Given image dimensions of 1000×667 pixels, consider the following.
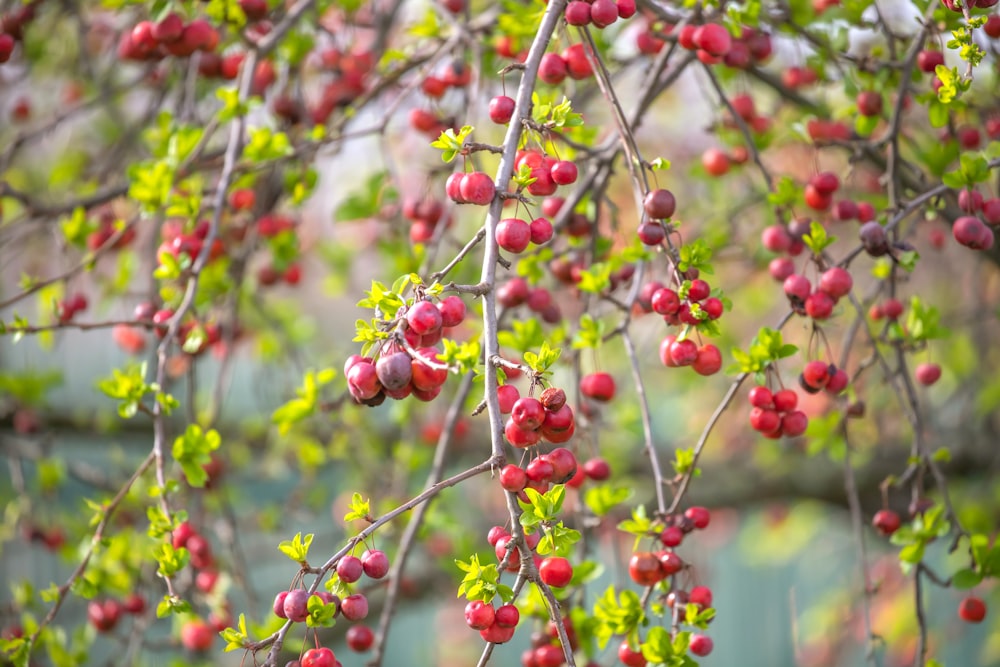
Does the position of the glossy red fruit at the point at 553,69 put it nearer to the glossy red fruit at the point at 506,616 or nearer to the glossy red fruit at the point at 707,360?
the glossy red fruit at the point at 707,360

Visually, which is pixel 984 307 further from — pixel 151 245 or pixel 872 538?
pixel 151 245

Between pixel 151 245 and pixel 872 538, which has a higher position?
pixel 151 245

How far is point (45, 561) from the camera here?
3816mm

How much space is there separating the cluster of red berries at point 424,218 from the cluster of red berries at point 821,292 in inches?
27.2

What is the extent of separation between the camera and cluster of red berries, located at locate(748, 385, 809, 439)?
51.3 inches

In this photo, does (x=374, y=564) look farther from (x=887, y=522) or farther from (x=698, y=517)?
(x=887, y=522)

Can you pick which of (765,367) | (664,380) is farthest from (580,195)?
(664,380)

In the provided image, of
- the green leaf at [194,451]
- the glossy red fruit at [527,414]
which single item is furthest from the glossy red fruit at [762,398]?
the green leaf at [194,451]

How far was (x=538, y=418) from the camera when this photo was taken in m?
0.96

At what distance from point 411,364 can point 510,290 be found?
57 cm

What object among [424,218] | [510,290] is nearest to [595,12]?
[510,290]

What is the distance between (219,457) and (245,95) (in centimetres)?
105

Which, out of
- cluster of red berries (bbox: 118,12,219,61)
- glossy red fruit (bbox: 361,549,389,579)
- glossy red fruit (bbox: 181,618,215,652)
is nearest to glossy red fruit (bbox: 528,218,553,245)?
glossy red fruit (bbox: 361,549,389,579)

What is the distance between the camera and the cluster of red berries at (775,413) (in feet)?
4.27
